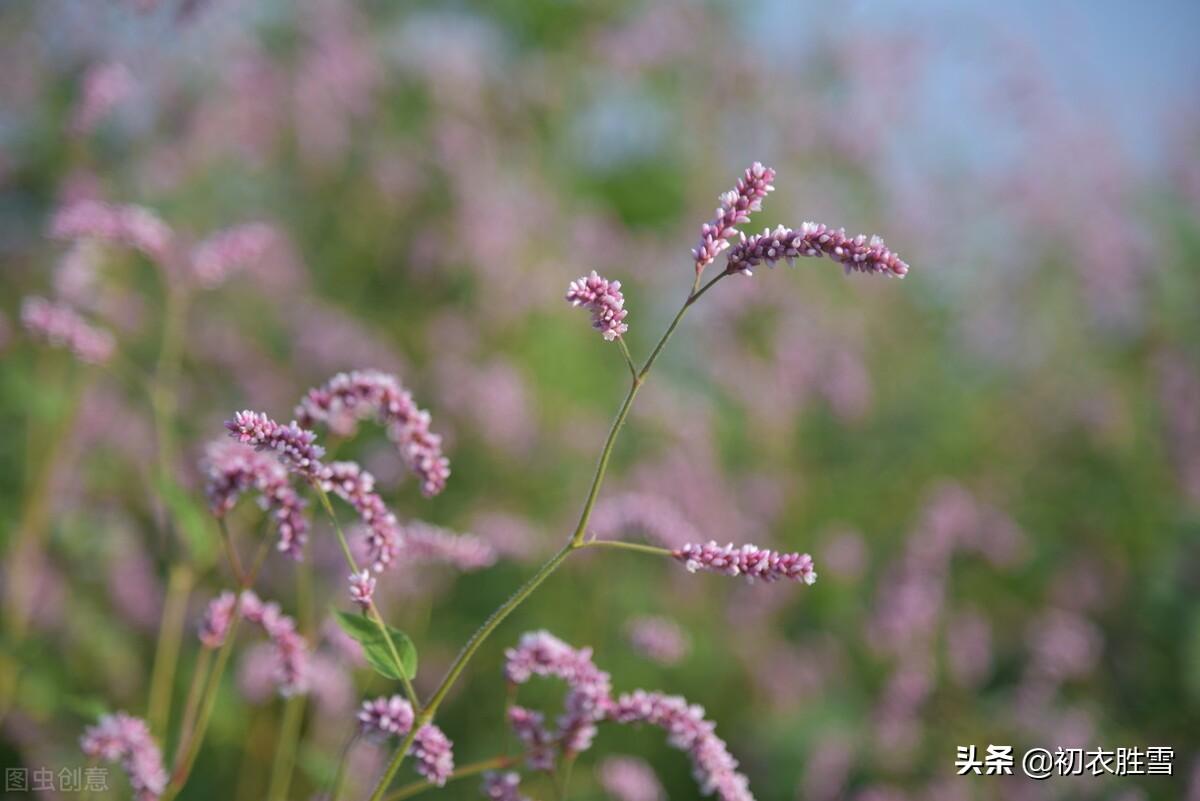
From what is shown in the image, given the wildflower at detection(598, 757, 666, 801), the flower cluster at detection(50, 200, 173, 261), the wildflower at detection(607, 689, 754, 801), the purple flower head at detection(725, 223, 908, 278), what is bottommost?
the wildflower at detection(607, 689, 754, 801)

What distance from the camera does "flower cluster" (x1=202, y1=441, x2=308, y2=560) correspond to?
1.27m

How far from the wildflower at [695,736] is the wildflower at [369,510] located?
12.2 inches

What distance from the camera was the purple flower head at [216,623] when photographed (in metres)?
1.43

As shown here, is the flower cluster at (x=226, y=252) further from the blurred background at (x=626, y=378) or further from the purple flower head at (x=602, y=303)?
the purple flower head at (x=602, y=303)

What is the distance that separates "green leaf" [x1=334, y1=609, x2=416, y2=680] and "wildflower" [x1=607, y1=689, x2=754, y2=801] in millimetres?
244

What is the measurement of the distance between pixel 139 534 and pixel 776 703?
1.85 m

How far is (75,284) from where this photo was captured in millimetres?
2326

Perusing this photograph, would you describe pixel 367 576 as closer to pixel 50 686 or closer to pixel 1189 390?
pixel 50 686

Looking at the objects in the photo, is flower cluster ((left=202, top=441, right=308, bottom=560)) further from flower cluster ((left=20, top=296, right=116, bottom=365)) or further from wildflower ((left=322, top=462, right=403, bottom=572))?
flower cluster ((left=20, top=296, right=116, bottom=365))

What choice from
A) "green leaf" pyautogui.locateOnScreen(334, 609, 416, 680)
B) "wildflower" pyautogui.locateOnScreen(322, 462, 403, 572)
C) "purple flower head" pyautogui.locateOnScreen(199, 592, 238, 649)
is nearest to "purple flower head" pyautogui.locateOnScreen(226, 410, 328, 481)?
"wildflower" pyautogui.locateOnScreen(322, 462, 403, 572)

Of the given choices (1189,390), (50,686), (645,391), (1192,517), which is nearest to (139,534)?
(50,686)

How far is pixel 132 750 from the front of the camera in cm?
138

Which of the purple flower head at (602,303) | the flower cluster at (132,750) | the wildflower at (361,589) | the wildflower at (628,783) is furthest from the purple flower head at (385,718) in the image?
the wildflower at (628,783)

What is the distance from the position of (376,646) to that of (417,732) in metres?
0.10
